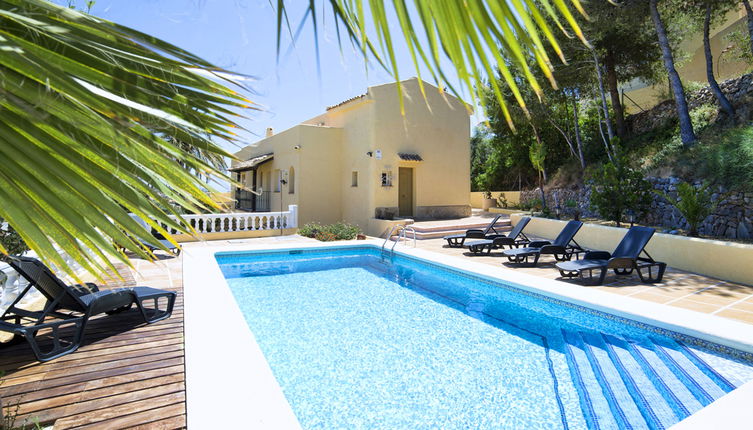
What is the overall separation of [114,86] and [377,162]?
18.0 m

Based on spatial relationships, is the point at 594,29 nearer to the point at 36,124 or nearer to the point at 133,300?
the point at 133,300

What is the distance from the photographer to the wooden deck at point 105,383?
121 inches

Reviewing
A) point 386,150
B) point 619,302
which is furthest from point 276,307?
point 386,150

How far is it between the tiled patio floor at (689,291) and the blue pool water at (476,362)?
55.7 inches

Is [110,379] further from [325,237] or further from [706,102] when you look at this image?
[706,102]

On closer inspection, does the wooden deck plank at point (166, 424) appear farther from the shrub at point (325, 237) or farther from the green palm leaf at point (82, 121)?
the shrub at point (325, 237)

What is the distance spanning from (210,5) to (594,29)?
20.4 meters

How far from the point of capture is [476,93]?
76 cm

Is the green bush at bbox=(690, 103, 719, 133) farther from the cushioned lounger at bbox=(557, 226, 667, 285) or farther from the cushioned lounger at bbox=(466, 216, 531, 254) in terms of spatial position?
the cushioned lounger at bbox=(557, 226, 667, 285)

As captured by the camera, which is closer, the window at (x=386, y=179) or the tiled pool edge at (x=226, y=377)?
the tiled pool edge at (x=226, y=377)

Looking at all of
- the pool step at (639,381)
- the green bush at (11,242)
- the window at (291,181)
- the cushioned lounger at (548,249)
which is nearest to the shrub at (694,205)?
the cushioned lounger at (548,249)

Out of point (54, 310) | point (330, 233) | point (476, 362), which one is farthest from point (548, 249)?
point (54, 310)

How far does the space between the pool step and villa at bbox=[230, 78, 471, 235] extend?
13.0 meters

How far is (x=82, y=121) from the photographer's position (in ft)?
2.29
